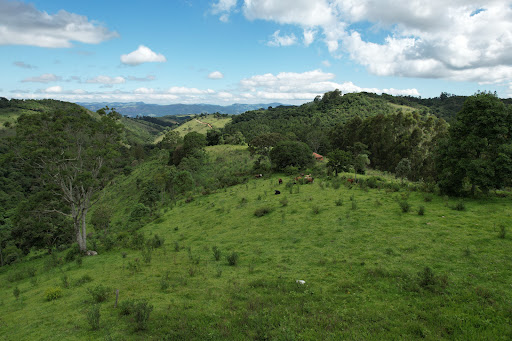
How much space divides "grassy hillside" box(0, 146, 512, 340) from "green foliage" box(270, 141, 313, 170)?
19.8 m

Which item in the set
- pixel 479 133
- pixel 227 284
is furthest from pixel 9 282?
pixel 479 133

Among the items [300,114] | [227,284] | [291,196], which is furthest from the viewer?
[300,114]

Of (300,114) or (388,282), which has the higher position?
(300,114)

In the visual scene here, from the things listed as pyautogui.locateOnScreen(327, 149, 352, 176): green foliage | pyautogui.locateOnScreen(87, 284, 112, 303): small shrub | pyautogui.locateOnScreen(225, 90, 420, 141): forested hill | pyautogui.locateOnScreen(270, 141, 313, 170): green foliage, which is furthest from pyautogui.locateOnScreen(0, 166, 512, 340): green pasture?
pyautogui.locateOnScreen(225, 90, 420, 141): forested hill

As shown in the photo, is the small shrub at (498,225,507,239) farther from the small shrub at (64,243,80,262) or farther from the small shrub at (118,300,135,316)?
the small shrub at (64,243,80,262)

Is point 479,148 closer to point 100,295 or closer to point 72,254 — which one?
point 100,295

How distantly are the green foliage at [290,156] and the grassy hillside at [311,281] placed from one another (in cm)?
1978

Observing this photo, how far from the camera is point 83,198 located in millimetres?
21266

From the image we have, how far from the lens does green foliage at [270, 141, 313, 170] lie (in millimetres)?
39531

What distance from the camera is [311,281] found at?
33.1 ft

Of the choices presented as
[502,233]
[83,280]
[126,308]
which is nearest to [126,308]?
[126,308]

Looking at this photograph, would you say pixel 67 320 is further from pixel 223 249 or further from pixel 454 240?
pixel 454 240

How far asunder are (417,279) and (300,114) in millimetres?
128729

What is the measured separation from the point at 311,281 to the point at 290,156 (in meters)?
30.1
